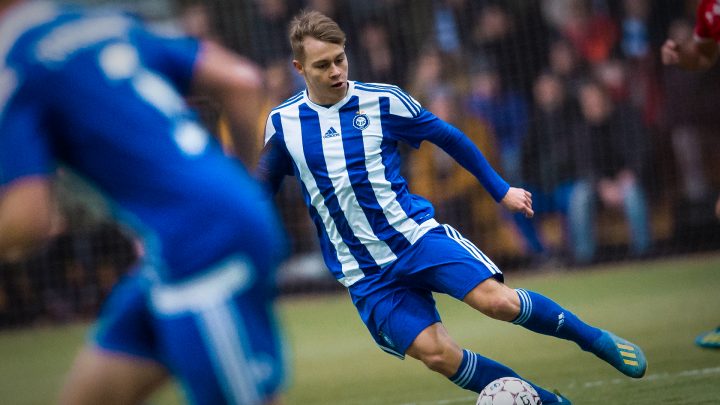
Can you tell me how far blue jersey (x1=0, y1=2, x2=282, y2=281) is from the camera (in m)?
2.71

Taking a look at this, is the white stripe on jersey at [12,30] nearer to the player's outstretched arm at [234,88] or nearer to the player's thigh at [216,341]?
the player's outstretched arm at [234,88]

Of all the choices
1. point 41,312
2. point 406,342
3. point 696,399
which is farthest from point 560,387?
point 41,312

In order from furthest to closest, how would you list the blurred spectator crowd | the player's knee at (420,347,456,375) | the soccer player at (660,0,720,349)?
the blurred spectator crowd → the soccer player at (660,0,720,349) → the player's knee at (420,347,456,375)

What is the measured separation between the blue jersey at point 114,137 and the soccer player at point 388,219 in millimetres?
2269

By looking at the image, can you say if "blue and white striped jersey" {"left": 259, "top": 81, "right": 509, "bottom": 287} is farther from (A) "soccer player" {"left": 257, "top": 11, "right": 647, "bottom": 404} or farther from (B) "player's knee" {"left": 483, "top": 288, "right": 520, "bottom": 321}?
(B) "player's knee" {"left": 483, "top": 288, "right": 520, "bottom": 321}

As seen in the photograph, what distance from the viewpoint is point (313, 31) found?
17.1ft

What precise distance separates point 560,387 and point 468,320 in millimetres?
3870

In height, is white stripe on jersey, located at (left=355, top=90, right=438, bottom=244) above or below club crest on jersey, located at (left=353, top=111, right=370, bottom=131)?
below

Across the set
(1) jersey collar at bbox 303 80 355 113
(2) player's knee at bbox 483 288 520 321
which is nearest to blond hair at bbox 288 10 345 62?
(1) jersey collar at bbox 303 80 355 113

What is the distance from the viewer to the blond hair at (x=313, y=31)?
5.19m

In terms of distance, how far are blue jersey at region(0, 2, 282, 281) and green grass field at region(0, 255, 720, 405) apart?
3203 mm

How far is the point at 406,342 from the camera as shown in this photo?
16.1 feet

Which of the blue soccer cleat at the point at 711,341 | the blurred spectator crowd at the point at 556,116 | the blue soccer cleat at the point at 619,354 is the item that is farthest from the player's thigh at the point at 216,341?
the blurred spectator crowd at the point at 556,116

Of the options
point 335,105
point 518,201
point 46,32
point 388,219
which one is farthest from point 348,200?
point 46,32
